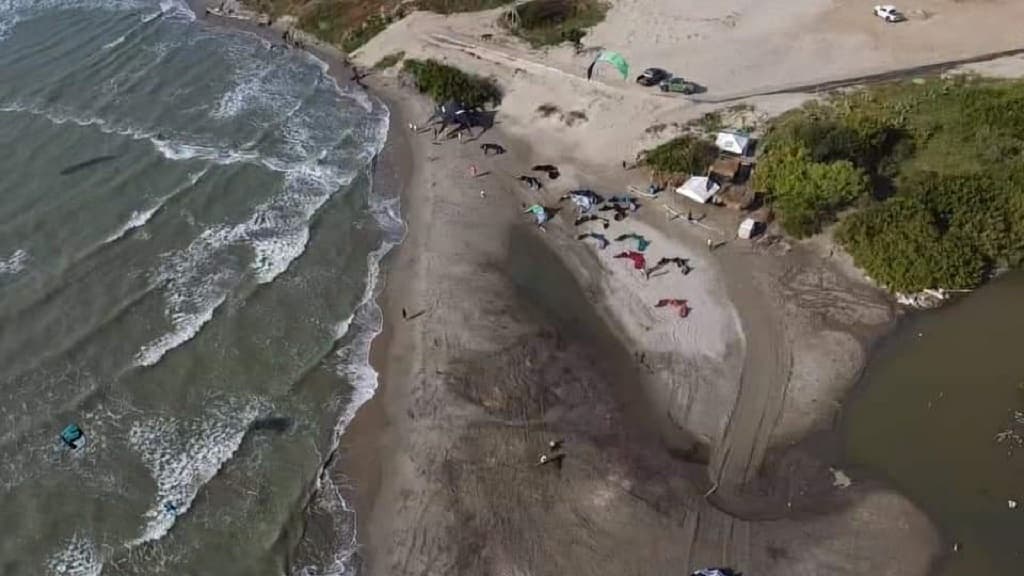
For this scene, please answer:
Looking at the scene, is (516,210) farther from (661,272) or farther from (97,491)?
(97,491)

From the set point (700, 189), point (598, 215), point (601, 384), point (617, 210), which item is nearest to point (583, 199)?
point (598, 215)

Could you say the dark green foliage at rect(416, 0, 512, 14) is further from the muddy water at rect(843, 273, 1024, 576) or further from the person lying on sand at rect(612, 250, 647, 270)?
the muddy water at rect(843, 273, 1024, 576)

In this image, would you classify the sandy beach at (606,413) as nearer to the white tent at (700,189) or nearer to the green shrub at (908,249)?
the green shrub at (908,249)

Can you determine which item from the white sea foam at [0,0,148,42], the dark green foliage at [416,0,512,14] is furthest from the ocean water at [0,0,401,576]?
the dark green foliage at [416,0,512,14]

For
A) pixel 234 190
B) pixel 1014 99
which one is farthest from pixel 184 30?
pixel 1014 99

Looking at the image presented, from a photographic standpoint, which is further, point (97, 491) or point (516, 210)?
point (516, 210)

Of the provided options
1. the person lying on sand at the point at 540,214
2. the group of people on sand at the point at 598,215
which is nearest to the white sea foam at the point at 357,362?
the group of people on sand at the point at 598,215
